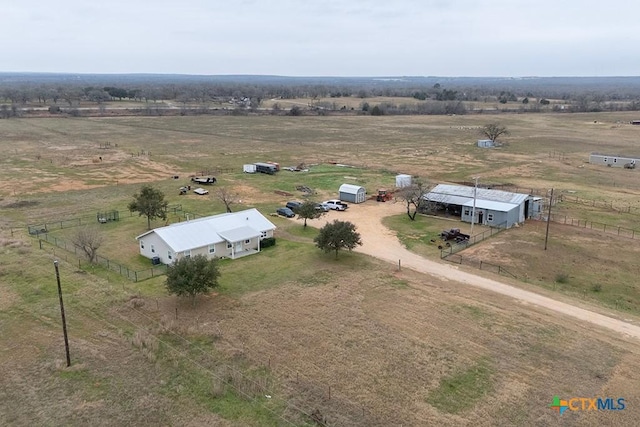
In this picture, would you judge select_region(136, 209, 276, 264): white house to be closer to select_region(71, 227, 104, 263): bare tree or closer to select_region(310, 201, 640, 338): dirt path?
select_region(71, 227, 104, 263): bare tree

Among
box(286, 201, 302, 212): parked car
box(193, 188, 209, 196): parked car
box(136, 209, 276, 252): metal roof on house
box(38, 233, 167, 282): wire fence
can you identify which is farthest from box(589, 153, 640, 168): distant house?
box(38, 233, 167, 282): wire fence

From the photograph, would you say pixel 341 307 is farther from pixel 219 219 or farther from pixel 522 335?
pixel 219 219

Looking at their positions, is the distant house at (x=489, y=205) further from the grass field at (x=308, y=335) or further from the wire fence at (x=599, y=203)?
the wire fence at (x=599, y=203)

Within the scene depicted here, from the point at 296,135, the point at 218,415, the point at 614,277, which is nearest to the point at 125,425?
the point at 218,415

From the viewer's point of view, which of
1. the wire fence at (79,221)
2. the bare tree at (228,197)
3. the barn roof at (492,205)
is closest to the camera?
the wire fence at (79,221)

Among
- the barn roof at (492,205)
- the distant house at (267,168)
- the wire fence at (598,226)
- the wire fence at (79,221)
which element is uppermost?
the barn roof at (492,205)

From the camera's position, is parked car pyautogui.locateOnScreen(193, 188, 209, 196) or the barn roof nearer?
the barn roof

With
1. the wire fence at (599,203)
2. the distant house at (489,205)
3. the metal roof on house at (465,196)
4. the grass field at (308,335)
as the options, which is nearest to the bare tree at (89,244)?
the grass field at (308,335)
